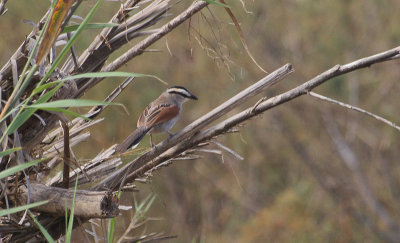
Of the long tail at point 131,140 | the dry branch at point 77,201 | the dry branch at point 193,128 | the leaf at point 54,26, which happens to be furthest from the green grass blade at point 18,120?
the long tail at point 131,140

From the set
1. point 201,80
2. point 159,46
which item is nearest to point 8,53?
point 159,46

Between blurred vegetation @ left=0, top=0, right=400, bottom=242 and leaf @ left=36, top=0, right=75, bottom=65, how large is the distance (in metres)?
6.76

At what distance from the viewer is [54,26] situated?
2.38 metres

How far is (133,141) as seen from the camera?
410cm

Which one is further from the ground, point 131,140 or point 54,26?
point 54,26

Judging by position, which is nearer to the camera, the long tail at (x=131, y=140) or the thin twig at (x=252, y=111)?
the thin twig at (x=252, y=111)

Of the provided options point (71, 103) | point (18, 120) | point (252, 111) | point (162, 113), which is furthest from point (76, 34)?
point (162, 113)

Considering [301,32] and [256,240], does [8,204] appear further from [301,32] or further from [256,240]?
[301,32]

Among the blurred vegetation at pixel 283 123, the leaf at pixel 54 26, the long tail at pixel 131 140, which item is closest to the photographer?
the leaf at pixel 54 26

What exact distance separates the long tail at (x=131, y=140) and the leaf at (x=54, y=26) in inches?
36.3

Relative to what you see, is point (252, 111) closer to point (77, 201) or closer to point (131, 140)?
point (77, 201)

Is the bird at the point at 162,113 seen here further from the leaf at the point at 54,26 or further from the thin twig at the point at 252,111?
the leaf at the point at 54,26

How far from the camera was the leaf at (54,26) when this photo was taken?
2354 mm

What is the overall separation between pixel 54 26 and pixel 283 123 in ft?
26.9
